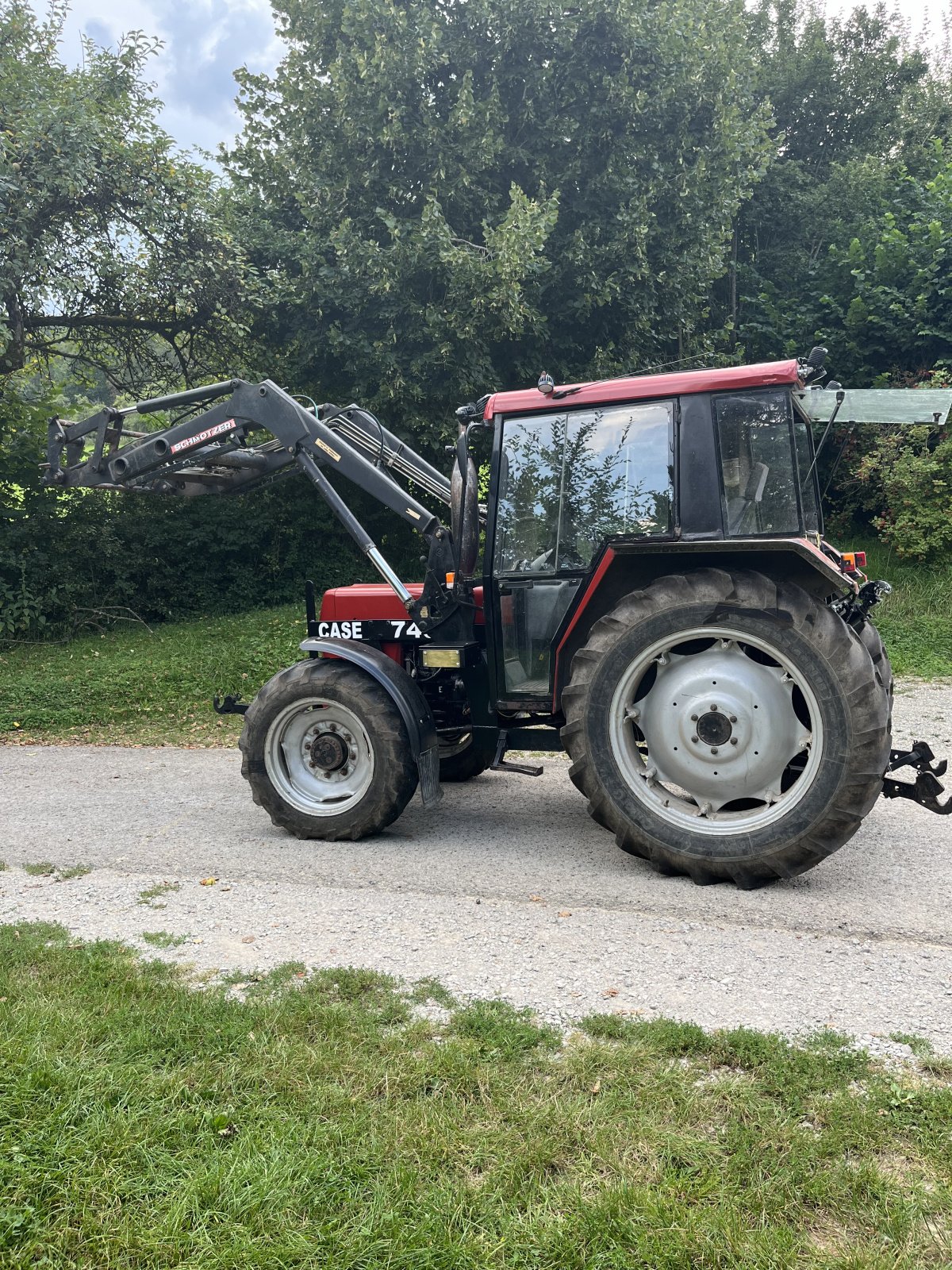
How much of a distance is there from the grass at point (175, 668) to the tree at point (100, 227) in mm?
3837

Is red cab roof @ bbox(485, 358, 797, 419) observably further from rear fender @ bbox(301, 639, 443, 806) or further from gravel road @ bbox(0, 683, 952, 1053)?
gravel road @ bbox(0, 683, 952, 1053)

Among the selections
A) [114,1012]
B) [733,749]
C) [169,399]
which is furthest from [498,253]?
[114,1012]

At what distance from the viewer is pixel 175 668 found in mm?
10859

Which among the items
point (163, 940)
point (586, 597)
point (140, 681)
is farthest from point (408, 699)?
point (140, 681)

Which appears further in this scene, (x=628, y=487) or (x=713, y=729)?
(x=628, y=487)

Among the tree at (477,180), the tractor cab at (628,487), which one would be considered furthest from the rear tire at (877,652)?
the tree at (477,180)

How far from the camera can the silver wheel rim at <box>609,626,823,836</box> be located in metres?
4.48

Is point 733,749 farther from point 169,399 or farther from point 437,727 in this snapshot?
point 169,399

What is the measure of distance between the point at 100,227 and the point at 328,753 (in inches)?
340

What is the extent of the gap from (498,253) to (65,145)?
5.18 m

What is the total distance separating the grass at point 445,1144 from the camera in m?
2.09

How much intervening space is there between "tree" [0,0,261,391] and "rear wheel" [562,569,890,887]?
827 cm

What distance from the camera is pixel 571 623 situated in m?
4.91

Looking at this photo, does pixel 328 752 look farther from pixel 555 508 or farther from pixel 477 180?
pixel 477 180
